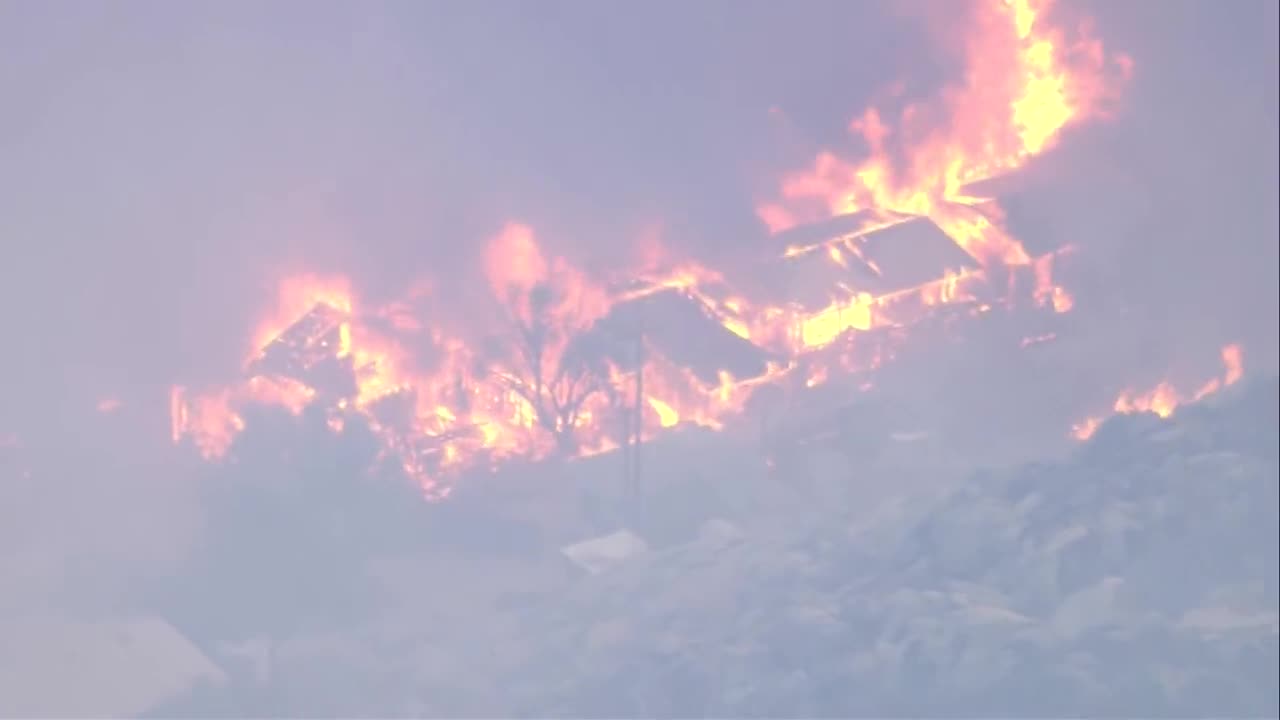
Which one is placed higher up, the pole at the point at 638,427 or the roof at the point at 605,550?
the pole at the point at 638,427

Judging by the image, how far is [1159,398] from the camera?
18766 mm

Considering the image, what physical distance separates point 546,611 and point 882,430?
13.6 feet

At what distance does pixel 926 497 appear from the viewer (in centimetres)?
1844

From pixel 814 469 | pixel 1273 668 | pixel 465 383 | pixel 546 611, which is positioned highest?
pixel 465 383

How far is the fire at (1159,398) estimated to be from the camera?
1844cm

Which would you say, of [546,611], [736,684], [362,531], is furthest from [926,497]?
[362,531]

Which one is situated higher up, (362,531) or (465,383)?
(465,383)

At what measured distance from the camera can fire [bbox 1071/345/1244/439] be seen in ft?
60.5

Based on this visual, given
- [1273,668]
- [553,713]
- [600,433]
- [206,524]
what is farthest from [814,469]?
[206,524]

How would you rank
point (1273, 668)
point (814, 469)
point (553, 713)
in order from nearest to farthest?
1. point (1273, 668)
2. point (553, 713)
3. point (814, 469)

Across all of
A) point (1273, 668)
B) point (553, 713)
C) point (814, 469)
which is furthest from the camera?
point (814, 469)

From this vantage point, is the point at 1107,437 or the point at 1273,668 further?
the point at 1107,437

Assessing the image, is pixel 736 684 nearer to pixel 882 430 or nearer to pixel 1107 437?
pixel 882 430

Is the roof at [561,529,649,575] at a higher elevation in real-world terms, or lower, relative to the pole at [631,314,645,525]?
lower
